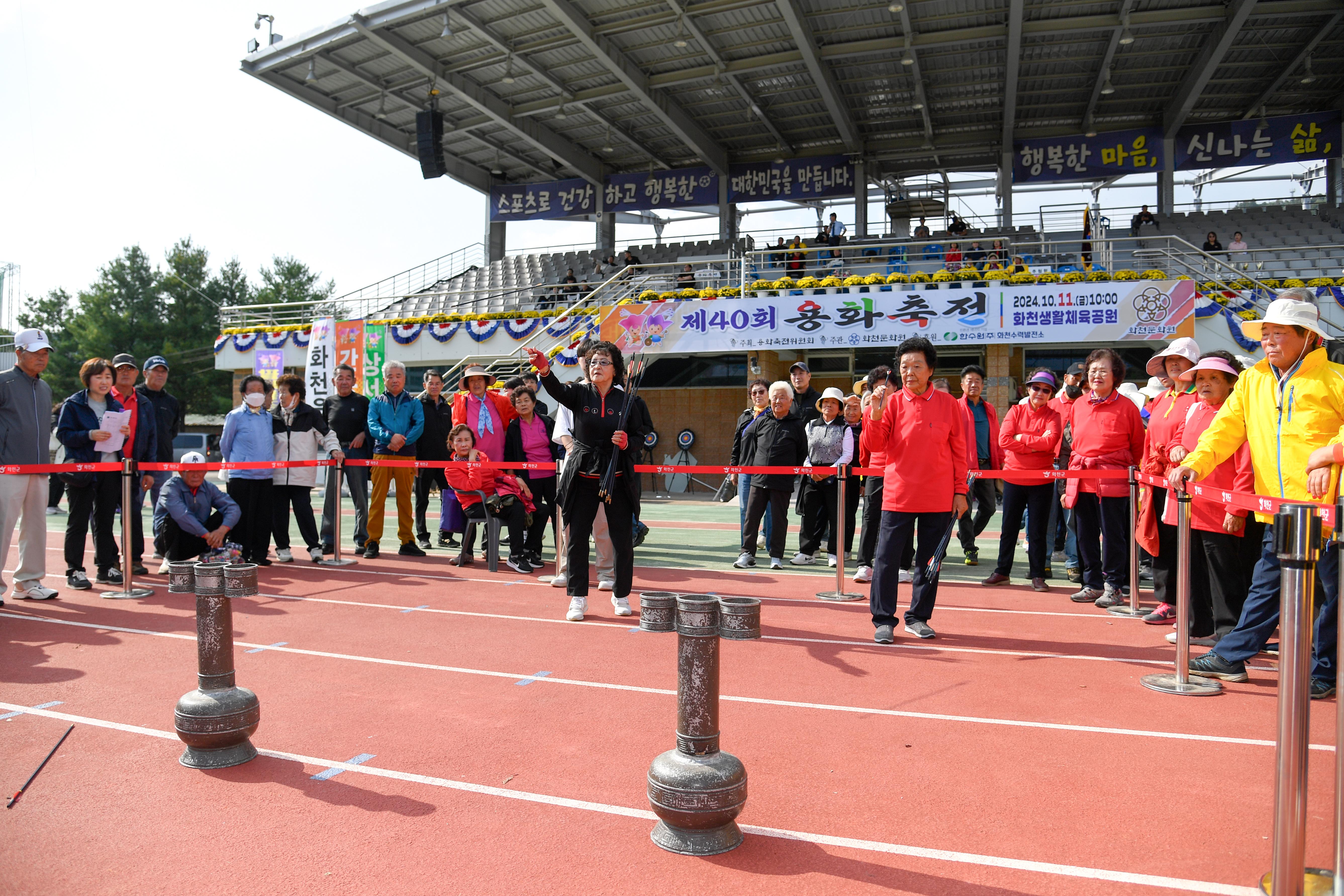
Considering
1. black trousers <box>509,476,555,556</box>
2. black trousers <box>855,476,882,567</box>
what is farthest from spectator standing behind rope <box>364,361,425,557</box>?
black trousers <box>855,476,882,567</box>

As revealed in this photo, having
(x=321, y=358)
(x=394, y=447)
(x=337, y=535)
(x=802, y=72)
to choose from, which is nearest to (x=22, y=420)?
(x=337, y=535)

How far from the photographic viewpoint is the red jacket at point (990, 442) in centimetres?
816

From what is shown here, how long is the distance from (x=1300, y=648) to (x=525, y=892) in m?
2.28

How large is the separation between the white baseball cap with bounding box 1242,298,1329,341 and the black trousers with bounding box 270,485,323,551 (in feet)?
26.6

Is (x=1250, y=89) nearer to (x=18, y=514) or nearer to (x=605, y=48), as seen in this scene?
(x=605, y=48)

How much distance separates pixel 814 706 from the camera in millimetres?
4266

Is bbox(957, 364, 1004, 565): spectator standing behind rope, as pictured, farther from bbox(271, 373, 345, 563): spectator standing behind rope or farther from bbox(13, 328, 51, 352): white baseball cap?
bbox(13, 328, 51, 352): white baseball cap

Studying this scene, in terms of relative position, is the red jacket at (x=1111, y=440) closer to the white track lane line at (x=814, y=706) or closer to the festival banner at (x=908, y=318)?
the white track lane line at (x=814, y=706)

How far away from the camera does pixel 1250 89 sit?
76.1ft

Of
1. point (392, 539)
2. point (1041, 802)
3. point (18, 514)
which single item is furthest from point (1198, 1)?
point (18, 514)

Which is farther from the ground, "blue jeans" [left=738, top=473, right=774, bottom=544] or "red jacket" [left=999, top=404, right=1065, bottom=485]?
"red jacket" [left=999, top=404, right=1065, bottom=485]

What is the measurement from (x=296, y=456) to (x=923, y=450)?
6534mm

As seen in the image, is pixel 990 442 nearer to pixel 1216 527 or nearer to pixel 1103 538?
pixel 1103 538

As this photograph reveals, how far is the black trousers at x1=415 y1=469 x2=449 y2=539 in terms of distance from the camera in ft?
34.9
